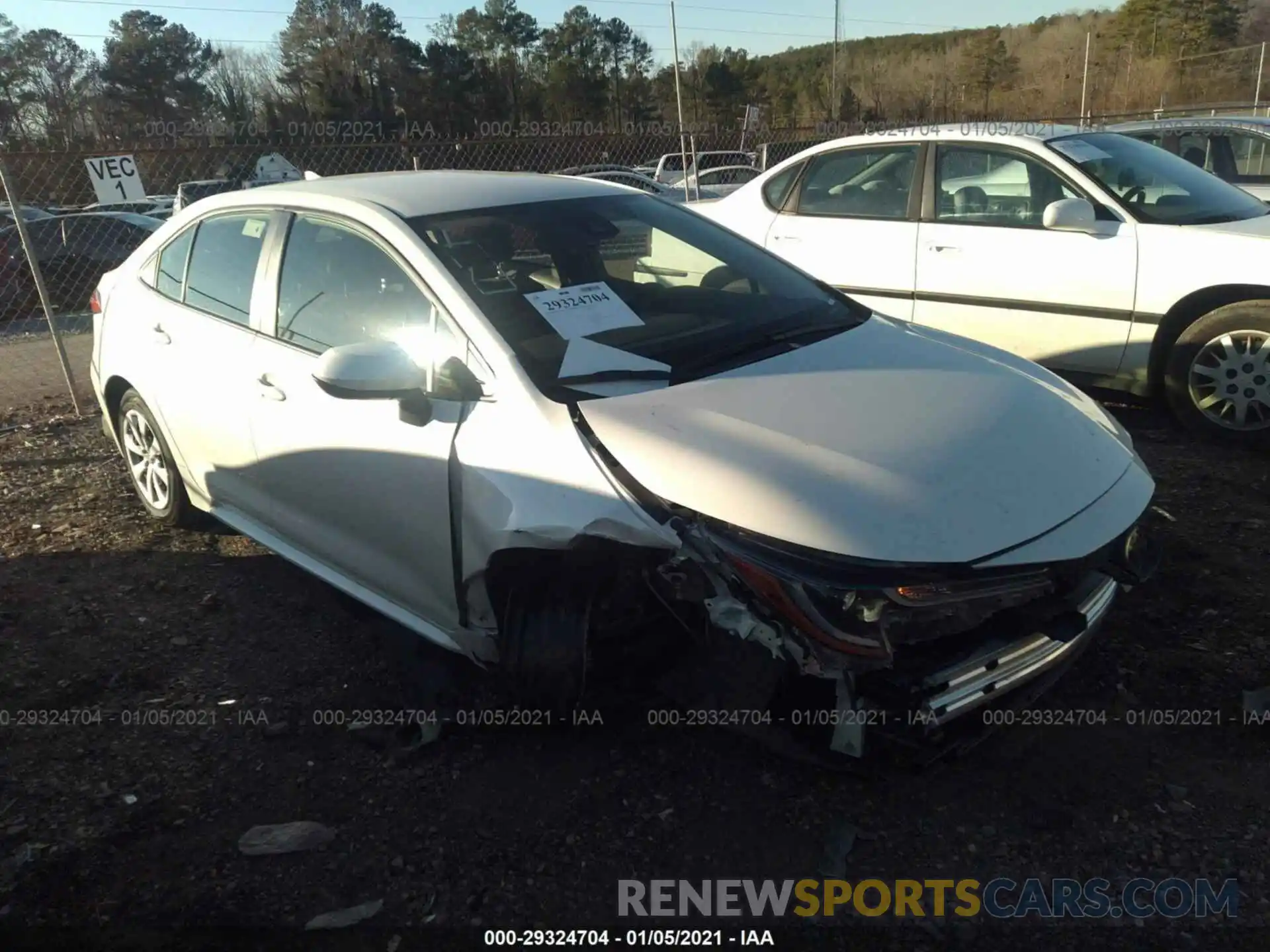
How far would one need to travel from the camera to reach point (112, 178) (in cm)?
786

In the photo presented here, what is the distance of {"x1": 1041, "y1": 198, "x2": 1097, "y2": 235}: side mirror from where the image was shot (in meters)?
5.20

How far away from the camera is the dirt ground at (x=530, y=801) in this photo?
2.38 m

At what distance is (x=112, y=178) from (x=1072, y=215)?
23.5ft

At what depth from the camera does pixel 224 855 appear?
8.59 ft

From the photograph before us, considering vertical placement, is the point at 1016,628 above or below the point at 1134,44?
below

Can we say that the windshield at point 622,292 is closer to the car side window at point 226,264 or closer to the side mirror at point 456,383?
the side mirror at point 456,383

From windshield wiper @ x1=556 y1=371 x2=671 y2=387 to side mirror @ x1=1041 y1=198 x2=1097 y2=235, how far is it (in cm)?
332

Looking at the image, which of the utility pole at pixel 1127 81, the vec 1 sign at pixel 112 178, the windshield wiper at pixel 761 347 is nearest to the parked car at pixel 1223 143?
the windshield wiper at pixel 761 347

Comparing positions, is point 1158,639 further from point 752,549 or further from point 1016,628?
point 752,549

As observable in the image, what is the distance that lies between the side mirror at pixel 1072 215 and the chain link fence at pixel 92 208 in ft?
20.2

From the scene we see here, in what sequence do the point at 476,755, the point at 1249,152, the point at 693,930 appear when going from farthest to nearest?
the point at 1249,152, the point at 476,755, the point at 693,930

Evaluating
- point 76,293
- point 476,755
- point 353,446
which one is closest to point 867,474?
point 476,755

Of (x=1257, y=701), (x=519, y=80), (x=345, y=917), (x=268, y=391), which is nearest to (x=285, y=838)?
(x=345, y=917)

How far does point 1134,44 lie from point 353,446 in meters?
53.0
